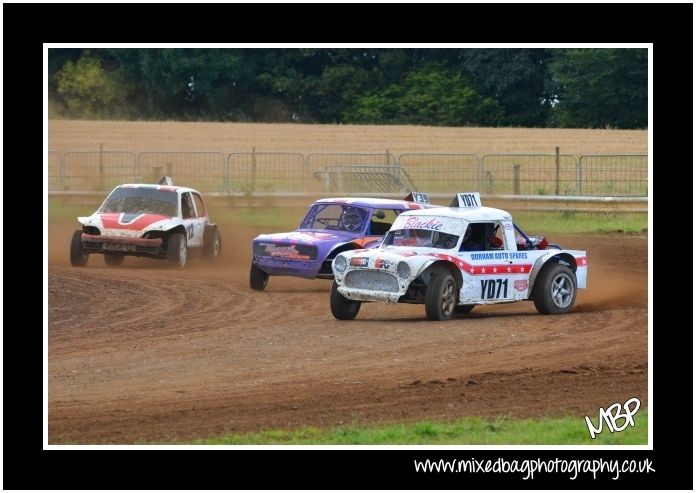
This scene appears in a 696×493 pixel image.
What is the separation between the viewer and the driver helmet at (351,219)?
790 inches

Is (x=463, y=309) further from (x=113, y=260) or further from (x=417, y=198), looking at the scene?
(x=113, y=260)

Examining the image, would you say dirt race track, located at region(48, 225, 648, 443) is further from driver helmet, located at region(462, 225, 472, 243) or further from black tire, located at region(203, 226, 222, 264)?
black tire, located at region(203, 226, 222, 264)

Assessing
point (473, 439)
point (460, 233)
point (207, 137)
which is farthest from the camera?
point (207, 137)

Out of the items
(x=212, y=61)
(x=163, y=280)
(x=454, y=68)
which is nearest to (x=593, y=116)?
(x=454, y=68)

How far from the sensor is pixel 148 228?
23.3m

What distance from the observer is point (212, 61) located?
181 ft

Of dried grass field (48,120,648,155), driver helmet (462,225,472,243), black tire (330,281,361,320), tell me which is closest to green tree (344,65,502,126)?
dried grass field (48,120,648,155)

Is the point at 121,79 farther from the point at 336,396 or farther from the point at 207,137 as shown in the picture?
the point at 336,396

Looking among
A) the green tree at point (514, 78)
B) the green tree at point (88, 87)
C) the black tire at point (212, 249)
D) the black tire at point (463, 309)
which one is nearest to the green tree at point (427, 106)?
the green tree at point (514, 78)

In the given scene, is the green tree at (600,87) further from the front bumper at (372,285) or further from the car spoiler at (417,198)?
the front bumper at (372,285)

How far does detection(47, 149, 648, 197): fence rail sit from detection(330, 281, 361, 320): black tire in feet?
59.2

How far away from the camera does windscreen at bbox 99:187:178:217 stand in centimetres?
2411

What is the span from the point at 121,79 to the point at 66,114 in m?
2.81

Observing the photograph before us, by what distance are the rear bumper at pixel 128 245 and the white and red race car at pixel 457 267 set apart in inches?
270
